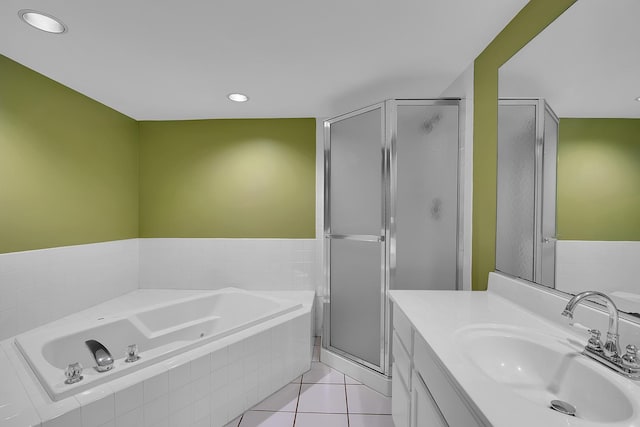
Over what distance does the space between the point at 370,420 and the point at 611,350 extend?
4.70 ft

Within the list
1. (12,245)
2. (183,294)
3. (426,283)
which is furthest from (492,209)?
(12,245)

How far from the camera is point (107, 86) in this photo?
2.15 metres

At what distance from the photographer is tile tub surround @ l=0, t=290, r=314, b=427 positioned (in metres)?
1.18

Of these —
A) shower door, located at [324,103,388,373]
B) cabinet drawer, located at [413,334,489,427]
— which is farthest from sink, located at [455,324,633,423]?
shower door, located at [324,103,388,373]

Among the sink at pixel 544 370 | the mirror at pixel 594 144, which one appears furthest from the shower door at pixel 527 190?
the sink at pixel 544 370

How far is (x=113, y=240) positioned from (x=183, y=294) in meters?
0.82

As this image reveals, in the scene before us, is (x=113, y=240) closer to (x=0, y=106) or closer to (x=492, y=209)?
(x=0, y=106)

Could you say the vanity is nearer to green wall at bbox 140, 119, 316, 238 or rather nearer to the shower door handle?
the shower door handle

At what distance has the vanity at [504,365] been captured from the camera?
0.68 meters

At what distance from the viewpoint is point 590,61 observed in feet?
3.32

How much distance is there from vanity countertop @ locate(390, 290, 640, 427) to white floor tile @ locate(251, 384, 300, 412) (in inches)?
43.9

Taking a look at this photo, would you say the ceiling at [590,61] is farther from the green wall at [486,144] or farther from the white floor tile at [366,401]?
the white floor tile at [366,401]

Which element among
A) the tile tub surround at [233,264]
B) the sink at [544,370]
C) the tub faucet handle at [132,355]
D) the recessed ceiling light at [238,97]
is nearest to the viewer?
the sink at [544,370]

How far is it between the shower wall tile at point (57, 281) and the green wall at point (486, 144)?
2908 mm
